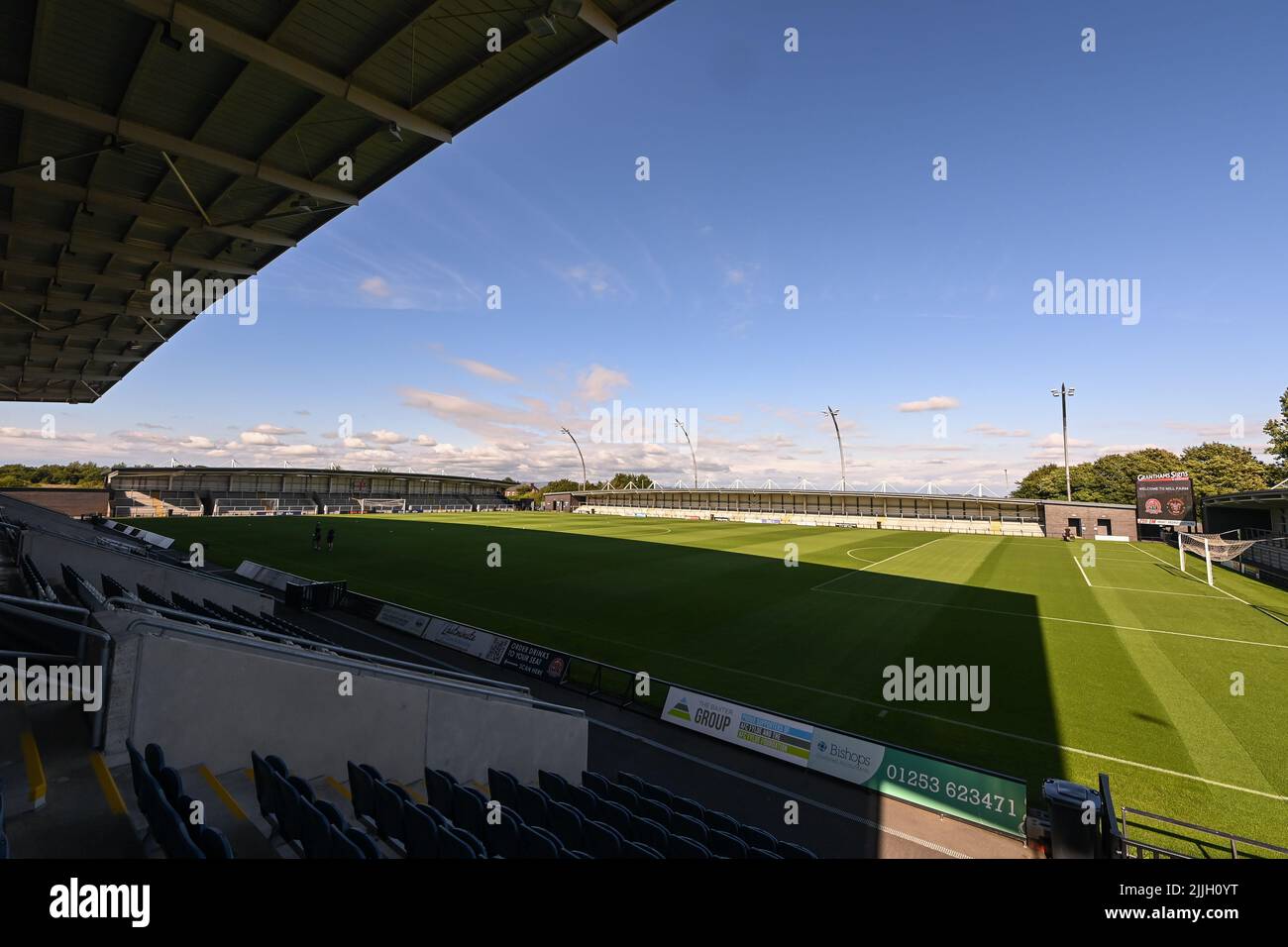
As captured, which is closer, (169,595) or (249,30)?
(249,30)

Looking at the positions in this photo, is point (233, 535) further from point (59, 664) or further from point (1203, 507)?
point (1203, 507)

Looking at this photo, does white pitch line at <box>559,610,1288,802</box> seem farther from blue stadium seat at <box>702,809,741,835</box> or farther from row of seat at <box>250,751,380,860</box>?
row of seat at <box>250,751,380,860</box>

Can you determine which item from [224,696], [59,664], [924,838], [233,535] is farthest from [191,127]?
[233,535]

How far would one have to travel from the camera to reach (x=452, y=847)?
4203 mm

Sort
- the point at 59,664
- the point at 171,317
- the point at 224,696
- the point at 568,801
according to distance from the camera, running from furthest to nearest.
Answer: the point at 171,317, the point at 568,801, the point at 59,664, the point at 224,696

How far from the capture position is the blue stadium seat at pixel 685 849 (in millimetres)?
5168

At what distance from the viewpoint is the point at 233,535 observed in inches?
1503

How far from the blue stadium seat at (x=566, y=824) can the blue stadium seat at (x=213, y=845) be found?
3.11 m

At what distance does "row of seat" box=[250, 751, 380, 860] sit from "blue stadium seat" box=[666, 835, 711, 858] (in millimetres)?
2766

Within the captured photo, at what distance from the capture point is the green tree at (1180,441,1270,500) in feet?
208

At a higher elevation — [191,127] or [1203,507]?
[191,127]

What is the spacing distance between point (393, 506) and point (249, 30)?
8893 centimetres

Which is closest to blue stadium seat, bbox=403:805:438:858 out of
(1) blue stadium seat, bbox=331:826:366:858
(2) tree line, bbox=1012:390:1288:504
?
(1) blue stadium seat, bbox=331:826:366:858

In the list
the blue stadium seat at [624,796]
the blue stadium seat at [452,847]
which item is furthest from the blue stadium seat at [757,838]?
the blue stadium seat at [452,847]
